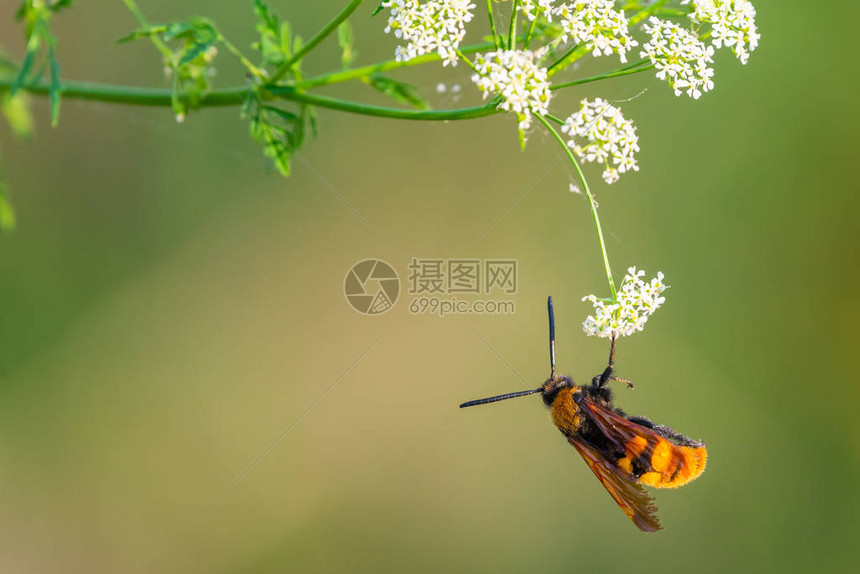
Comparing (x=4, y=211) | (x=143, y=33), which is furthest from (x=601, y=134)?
(x=4, y=211)

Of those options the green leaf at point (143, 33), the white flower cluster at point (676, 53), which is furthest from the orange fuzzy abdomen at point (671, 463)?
the green leaf at point (143, 33)

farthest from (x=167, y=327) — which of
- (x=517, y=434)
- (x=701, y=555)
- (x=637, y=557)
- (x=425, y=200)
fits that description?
(x=701, y=555)

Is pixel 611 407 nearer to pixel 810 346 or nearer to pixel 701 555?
pixel 701 555

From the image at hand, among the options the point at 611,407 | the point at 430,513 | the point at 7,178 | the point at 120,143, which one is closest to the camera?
the point at 611,407

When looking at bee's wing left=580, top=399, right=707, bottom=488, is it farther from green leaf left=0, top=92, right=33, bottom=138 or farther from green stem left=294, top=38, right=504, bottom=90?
green leaf left=0, top=92, right=33, bottom=138

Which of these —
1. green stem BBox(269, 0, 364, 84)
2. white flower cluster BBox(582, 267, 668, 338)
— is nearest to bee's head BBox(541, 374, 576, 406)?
white flower cluster BBox(582, 267, 668, 338)

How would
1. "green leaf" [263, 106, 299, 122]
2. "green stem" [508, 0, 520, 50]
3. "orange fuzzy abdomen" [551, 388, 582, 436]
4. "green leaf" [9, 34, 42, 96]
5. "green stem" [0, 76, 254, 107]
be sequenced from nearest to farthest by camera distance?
"green leaf" [9, 34, 42, 96], "green stem" [508, 0, 520, 50], "green stem" [0, 76, 254, 107], "green leaf" [263, 106, 299, 122], "orange fuzzy abdomen" [551, 388, 582, 436]
